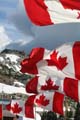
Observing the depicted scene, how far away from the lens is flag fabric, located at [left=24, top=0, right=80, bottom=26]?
18531 millimetres

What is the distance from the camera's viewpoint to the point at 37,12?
18734mm

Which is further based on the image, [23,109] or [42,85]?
[23,109]

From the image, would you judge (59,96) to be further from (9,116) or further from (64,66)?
(9,116)

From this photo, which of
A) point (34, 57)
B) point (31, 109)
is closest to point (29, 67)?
point (34, 57)

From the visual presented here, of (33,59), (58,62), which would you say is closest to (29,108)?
(33,59)

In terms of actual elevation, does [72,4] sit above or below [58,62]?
above

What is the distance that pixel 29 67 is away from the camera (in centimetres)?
2216

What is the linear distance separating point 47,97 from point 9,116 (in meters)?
26.0

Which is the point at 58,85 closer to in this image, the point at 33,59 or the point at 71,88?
the point at 71,88

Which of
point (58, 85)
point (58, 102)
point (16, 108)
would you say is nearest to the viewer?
point (58, 85)

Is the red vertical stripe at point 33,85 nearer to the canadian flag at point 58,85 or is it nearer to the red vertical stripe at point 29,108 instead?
the canadian flag at point 58,85

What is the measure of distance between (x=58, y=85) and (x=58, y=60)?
22.3 ft

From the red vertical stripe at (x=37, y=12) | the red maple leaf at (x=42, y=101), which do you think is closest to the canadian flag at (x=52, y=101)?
the red maple leaf at (x=42, y=101)

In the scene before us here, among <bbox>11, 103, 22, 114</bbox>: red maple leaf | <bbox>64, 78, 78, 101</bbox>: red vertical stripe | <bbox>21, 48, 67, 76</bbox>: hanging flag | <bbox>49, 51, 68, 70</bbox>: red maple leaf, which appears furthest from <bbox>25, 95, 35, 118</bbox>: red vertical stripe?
<bbox>49, 51, 68, 70</bbox>: red maple leaf
